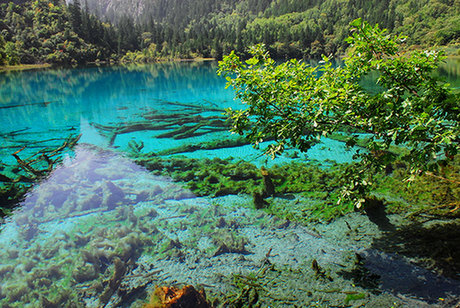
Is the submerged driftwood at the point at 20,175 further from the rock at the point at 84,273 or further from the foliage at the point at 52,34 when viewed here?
the foliage at the point at 52,34

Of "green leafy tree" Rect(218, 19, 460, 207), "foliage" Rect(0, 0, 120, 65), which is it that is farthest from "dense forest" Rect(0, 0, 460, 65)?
"green leafy tree" Rect(218, 19, 460, 207)

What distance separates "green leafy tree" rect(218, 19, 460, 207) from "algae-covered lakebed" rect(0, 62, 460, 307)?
1.56 metres

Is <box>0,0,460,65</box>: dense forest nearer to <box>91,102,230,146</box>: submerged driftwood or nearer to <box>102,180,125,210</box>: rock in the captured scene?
<box>91,102,230,146</box>: submerged driftwood

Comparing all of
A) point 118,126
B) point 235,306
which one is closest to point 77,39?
point 118,126

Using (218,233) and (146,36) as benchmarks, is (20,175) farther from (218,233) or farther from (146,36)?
(146,36)

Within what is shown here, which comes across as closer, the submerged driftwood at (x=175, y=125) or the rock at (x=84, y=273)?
the rock at (x=84, y=273)

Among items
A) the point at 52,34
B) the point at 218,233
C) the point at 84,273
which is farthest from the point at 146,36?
the point at 84,273

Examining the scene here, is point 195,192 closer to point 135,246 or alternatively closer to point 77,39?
point 135,246

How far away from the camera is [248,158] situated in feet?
38.8

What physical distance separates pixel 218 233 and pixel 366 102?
4.29 metres

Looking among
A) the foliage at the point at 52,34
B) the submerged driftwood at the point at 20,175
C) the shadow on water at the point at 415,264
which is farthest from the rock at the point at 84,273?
the foliage at the point at 52,34

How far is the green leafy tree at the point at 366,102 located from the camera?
13.3 ft

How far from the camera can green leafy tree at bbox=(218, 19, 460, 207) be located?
404 cm

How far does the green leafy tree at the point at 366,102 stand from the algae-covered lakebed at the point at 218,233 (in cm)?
156
